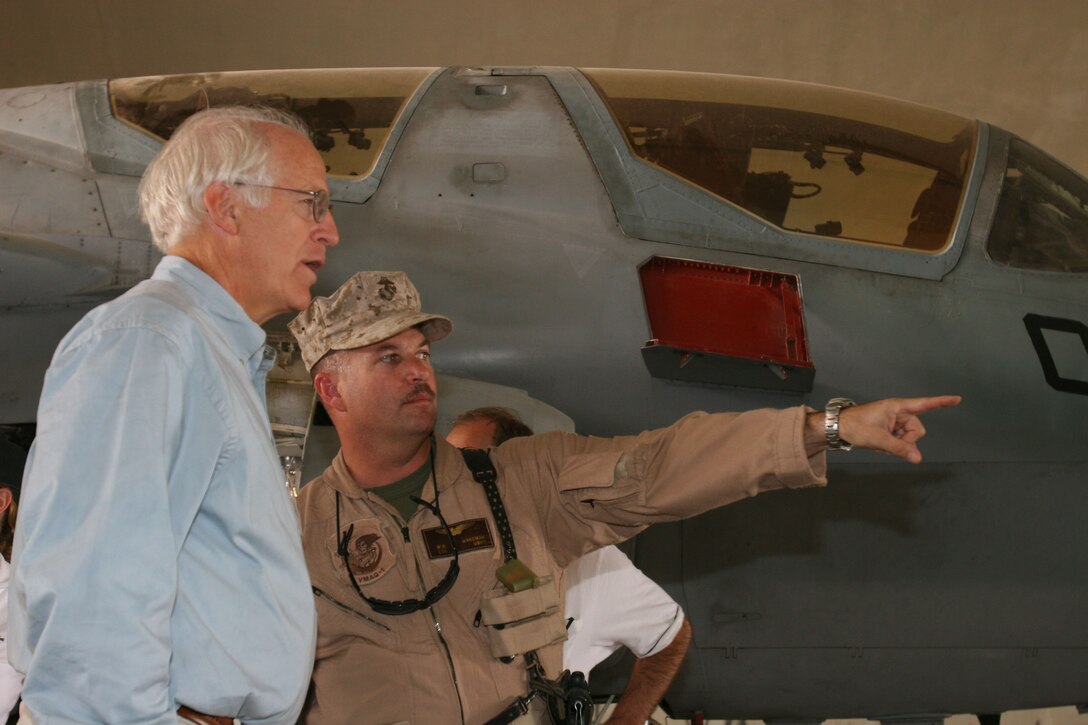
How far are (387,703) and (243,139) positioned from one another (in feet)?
3.97

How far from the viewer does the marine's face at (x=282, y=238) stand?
5.65 ft

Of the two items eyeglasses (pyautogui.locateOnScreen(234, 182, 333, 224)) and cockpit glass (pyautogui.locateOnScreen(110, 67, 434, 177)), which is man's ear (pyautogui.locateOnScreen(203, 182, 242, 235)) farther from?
cockpit glass (pyautogui.locateOnScreen(110, 67, 434, 177))

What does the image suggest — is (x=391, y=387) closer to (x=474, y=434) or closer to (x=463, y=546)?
(x=463, y=546)

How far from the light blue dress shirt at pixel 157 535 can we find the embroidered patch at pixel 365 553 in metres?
0.82

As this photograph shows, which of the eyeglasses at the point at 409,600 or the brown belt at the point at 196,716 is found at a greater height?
the brown belt at the point at 196,716

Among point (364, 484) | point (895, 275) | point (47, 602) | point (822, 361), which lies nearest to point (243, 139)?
point (47, 602)

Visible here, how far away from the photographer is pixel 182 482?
1471 mm

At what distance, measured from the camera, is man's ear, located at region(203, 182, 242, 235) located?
170 cm

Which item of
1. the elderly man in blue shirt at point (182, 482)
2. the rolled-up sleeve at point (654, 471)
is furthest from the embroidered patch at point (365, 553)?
the elderly man in blue shirt at point (182, 482)

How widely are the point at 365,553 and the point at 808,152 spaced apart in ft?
6.73

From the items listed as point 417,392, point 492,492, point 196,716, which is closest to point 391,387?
point 417,392

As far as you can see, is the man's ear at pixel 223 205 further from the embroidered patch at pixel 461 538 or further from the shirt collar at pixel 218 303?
the embroidered patch at pixel 461 538

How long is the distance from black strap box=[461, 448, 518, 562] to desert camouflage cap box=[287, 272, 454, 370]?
30 cm

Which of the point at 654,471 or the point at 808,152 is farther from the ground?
the point at 808,152
